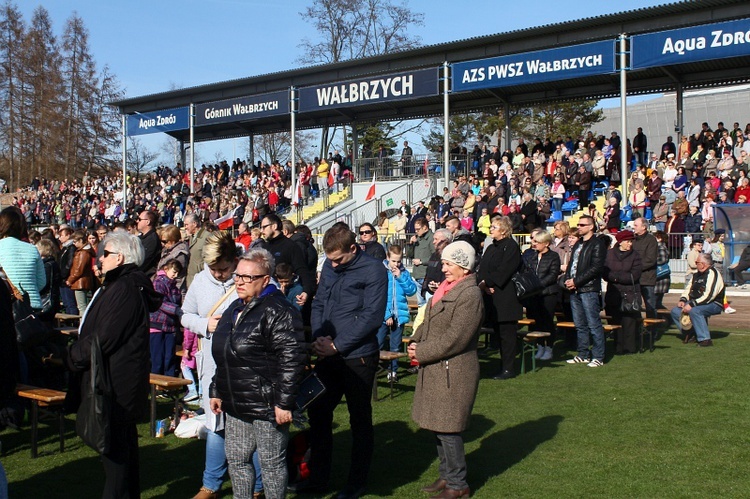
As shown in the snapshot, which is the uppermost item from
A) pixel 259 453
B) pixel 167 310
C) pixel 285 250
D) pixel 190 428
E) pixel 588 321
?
pixel 285 250

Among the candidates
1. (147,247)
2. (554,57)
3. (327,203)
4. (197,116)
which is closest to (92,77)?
(197,116)

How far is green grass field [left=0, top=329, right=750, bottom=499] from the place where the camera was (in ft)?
20.3

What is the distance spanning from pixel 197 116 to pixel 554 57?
15167 millimetres

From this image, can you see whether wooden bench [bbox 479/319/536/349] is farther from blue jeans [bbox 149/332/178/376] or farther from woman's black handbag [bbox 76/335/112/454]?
woman's black handbag [bbox 76/335/112/454]

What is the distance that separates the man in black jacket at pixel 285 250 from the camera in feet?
32.1

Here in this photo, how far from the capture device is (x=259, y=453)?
501 centimetres

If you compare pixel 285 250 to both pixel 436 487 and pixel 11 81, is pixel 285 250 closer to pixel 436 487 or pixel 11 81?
pixel 436 487

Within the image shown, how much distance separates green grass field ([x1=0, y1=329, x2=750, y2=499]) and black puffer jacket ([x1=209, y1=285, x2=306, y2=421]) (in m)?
1.52

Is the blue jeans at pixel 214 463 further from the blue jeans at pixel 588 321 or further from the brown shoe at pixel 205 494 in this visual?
the blue jeans at pixel 588 321

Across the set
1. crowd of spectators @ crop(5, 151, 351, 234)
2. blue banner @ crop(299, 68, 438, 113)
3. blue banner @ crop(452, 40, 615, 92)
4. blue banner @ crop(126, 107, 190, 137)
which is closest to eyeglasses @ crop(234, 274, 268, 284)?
blue banner @ crop(452, 40, 615, 92)

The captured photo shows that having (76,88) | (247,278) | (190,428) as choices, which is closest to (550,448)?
(190,428)

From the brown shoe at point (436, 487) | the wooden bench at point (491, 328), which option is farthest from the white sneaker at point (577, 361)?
the brown shoe at point (436, 487)

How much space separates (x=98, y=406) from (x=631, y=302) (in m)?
8.43

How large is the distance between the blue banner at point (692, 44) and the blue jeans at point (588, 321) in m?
11.3
